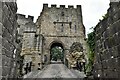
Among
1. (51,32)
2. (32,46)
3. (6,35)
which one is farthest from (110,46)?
(51,32)

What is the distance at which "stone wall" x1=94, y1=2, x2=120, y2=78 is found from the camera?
2.99 m

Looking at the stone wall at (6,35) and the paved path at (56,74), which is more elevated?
the stone wall at (6,35)

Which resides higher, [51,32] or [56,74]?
[51,32]

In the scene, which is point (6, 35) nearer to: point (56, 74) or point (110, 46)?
point (110, 46)

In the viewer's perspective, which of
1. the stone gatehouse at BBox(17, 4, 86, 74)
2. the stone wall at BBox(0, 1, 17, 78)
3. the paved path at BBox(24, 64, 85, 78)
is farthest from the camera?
the stone gatehouse at BBox(17, 4, 86, 74)

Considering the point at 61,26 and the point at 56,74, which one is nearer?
the point at 56,74

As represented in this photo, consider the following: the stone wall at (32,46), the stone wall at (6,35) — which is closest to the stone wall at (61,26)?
the stone wall at (32,46)

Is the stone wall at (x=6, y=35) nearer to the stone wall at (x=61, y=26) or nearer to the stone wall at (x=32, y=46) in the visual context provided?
the stone wall at (x=32, y=46)

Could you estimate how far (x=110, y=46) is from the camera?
136 inches

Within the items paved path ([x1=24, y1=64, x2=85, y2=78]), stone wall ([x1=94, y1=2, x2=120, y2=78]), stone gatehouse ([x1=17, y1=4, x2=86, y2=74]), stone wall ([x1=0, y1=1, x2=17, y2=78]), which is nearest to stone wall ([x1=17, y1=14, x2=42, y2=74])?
stone gatehouse ([x1=17, y1=4, x2=86, y2=74])

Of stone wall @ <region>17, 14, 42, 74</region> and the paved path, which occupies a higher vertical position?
stone wall @ <region>17, 14, 42, 74</region>

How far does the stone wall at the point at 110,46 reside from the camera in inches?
118

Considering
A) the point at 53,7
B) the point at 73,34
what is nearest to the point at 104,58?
the point at 73,34

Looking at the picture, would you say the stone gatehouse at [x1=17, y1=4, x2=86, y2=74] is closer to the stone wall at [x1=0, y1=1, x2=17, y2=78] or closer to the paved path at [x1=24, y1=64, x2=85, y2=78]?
the paved path at [x1=24, y1=64, x2=85, y2=78]
